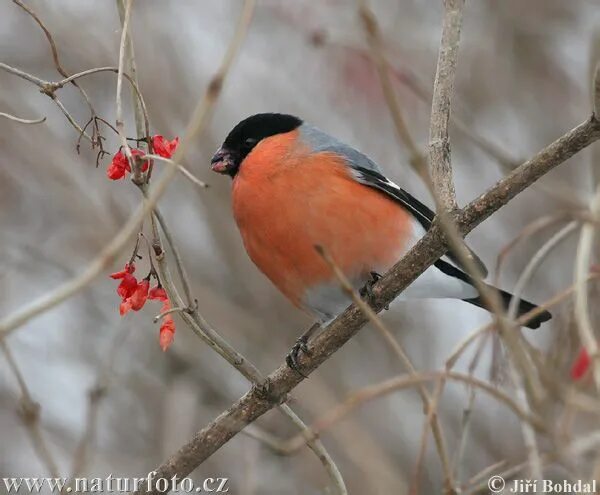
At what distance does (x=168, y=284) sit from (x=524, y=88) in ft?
11.6

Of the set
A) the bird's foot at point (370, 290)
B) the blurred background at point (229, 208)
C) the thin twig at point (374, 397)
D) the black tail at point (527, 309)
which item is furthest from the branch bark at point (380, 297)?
the blurred background at point (229, 208)

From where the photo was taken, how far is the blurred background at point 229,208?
479cm

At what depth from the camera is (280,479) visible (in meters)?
4.88

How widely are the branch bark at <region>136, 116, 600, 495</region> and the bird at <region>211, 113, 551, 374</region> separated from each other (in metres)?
0.40

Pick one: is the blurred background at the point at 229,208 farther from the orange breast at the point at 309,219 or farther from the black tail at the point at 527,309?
the orange breast at the point at 309,219

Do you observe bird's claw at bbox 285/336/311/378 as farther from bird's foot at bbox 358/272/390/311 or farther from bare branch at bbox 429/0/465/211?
bare branch at bbox 429/0/465/211

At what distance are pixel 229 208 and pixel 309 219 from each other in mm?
1733

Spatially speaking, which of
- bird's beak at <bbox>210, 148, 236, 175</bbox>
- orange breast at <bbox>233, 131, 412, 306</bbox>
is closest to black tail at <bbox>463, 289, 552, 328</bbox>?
orange breast at <bbox>233, 131, 412, 306</bbox>

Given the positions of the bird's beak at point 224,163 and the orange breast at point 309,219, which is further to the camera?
the bird's beak at point 224,163

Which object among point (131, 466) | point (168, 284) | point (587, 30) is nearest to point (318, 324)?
point (131, 466)

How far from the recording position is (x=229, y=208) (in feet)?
16.9

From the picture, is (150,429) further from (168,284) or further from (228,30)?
(168,284)

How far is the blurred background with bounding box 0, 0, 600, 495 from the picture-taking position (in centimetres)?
479

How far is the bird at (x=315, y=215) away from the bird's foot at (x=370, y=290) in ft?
0.04
